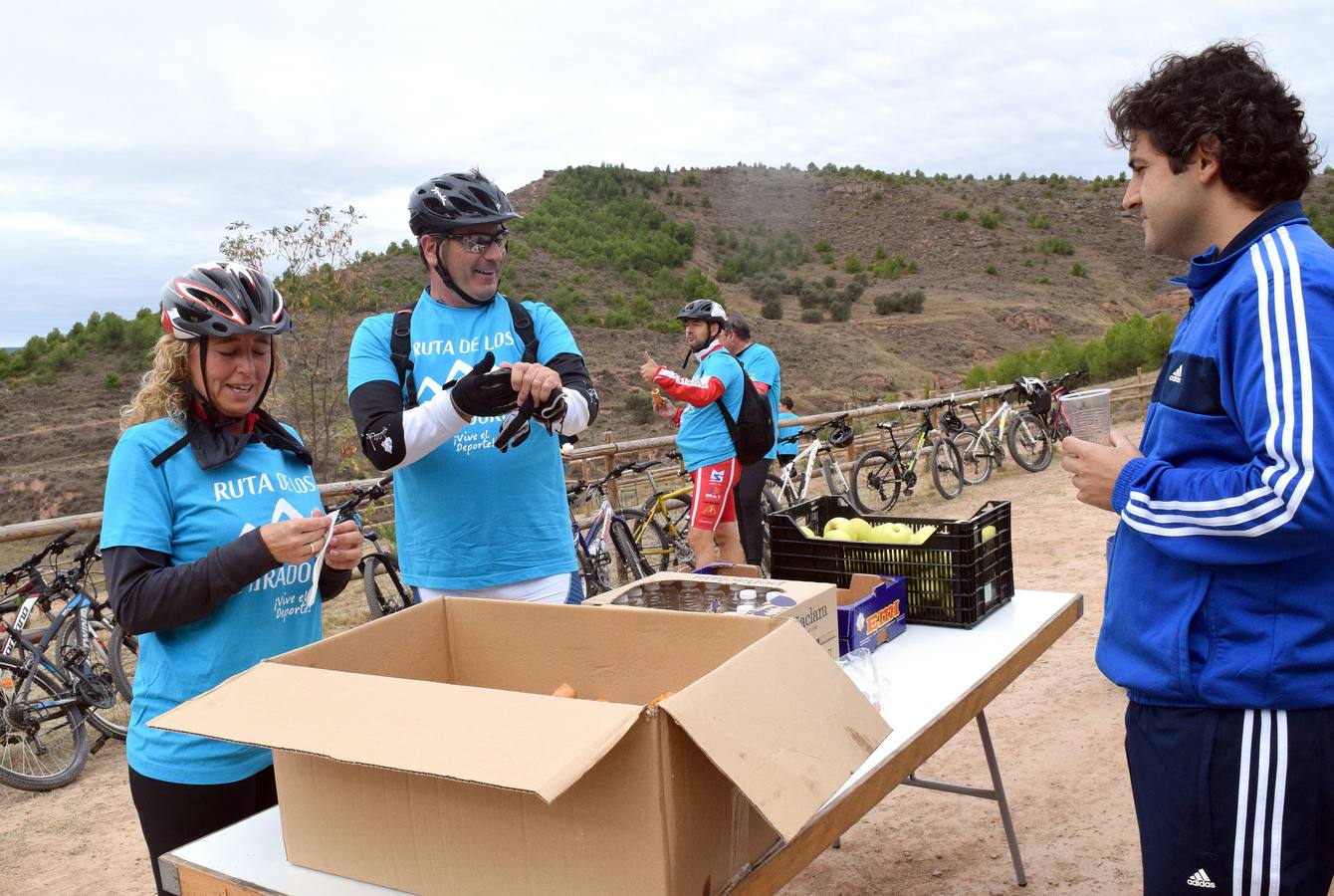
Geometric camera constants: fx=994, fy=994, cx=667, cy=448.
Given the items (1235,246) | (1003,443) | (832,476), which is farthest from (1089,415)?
(1003,443)

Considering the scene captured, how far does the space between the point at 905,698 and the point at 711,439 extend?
427 cm

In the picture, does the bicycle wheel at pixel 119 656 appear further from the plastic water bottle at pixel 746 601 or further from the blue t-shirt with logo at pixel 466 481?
the plastic water bottle at pixel 746 601

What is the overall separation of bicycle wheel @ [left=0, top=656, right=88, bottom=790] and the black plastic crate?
4106mm

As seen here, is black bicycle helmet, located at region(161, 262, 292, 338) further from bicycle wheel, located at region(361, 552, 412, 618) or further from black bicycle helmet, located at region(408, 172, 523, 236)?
bicycle wheel, located at region(361, 552, 412, 618)

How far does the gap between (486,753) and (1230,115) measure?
1.51m

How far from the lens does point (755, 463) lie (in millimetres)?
6703

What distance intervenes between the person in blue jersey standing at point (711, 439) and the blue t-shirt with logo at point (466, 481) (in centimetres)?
343

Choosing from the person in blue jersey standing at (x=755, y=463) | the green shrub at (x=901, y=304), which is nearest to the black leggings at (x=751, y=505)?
the person in blue jersey standing at (x=755, y=463)

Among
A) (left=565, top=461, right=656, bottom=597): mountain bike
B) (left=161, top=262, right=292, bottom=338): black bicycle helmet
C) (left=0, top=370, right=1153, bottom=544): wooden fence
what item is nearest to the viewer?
(left=161, top=262, right=292, bottom=338): black bicycle helmet

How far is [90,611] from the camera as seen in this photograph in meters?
5.45

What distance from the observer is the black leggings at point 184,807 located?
6.32ft

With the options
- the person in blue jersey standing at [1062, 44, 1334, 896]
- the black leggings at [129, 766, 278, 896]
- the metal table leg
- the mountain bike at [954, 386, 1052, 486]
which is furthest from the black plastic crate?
the mountain bike at [954, 386, 1052, 486]

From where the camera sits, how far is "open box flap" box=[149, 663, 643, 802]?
116cm

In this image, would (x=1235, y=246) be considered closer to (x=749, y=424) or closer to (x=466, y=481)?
(x=466, y=481)
